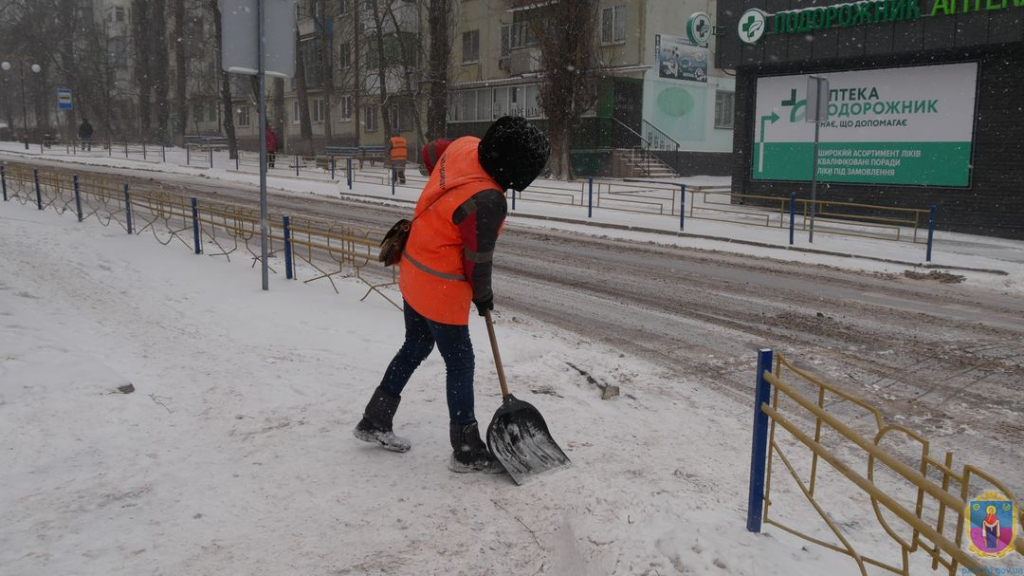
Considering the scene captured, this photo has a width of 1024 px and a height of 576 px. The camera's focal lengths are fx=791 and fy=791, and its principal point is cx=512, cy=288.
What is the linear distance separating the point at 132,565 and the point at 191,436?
1509 millimetres

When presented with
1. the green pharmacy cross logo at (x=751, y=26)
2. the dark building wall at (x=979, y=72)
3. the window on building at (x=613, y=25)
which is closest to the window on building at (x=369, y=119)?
the window on building at (x=613, y=25)

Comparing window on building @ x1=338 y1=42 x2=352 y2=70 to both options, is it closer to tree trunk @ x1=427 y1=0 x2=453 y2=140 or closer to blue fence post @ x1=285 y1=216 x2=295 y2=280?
tree trunk @ x1=427 y1=0 x2=453 y2=140

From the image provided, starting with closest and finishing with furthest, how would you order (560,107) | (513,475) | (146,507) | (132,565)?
(132,565) < (146,507) < (513,475) < (560,107)

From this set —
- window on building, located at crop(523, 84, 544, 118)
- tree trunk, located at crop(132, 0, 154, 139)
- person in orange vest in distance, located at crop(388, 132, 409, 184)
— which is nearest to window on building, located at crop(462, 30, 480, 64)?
window on building, located at crop(523, 84, 544, 118)

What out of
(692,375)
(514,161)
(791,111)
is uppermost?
(791,111)

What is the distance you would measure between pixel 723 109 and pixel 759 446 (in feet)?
115

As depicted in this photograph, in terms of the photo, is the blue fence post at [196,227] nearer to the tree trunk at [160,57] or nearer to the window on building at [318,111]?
the window on building at [318,111]

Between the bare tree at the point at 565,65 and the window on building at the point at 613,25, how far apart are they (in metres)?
3.08

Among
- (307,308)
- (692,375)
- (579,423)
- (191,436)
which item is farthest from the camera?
(307,308)

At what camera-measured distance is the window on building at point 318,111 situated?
173 ft

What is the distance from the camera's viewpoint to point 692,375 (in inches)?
258

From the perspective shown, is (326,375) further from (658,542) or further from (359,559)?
(658,542)

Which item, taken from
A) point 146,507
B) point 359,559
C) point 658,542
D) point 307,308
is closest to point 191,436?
point 146,507

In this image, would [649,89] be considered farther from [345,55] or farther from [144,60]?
[144,60]
